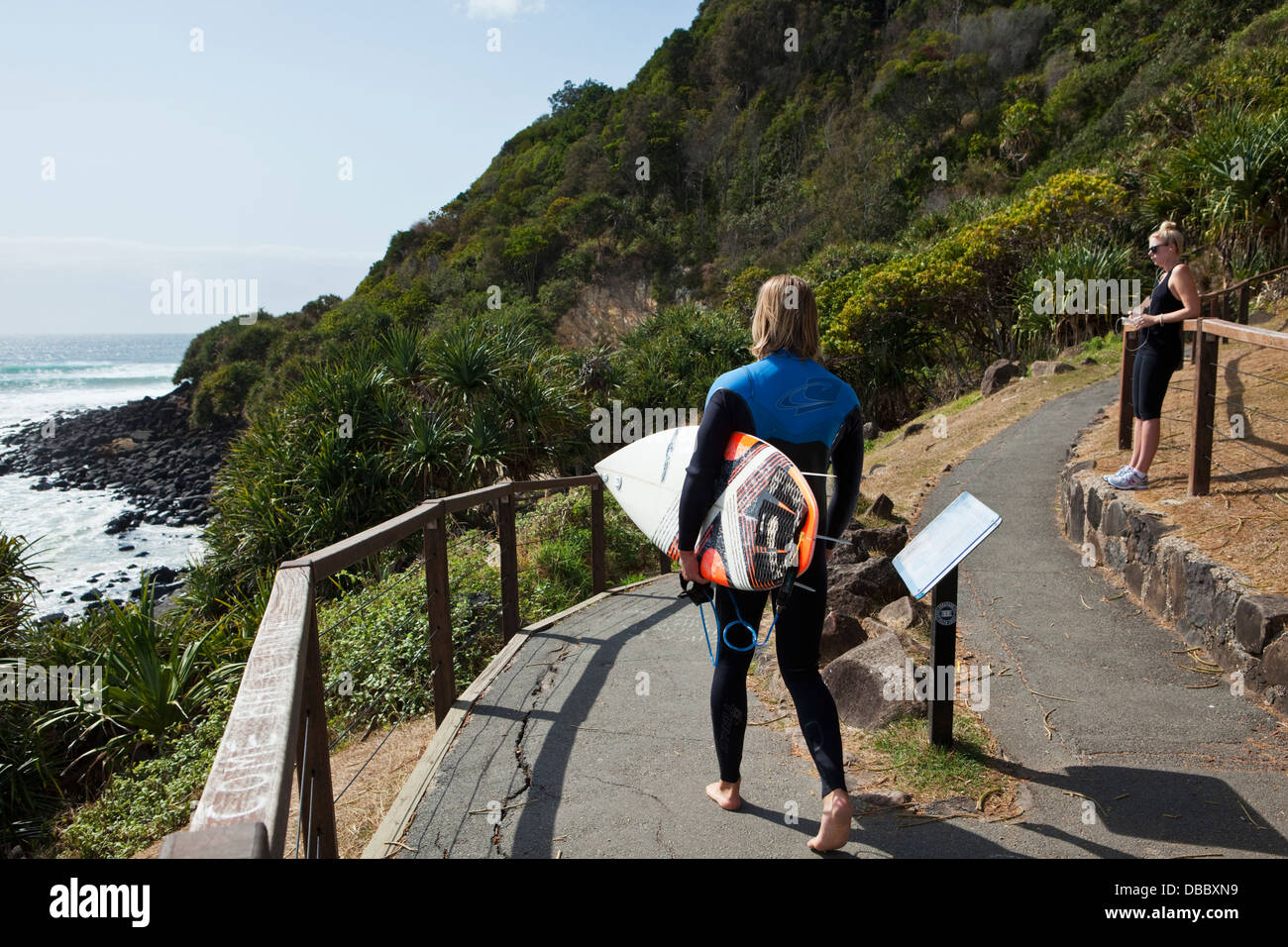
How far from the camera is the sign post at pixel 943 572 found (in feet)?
9.31

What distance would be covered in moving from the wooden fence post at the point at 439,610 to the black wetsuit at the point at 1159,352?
4332mm

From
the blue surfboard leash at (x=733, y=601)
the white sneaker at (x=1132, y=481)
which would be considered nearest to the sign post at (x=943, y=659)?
the blue surfboard leash at (x=733, y=601)

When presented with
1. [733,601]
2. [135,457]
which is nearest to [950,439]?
[733,601]

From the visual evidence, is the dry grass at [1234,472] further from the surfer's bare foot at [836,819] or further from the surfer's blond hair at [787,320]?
the surfer's blond hair at [787,320]

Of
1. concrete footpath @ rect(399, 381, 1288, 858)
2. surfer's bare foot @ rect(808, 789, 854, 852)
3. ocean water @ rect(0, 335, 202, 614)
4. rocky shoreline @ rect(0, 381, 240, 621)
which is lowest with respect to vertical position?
ocean water @ rect(0, 335, 202, 614)

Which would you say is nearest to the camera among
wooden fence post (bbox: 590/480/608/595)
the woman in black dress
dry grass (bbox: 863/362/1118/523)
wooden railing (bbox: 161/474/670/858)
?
wooden railing (bbox: 161/474/670/858)

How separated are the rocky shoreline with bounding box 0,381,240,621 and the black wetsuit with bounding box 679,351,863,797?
19953mm

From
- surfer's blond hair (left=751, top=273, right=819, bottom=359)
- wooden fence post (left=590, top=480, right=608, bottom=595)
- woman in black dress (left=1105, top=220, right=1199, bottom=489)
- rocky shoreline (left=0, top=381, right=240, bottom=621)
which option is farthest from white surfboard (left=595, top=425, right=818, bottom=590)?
rocky shoreline (left=0, top=381, right=240, bottom=621)

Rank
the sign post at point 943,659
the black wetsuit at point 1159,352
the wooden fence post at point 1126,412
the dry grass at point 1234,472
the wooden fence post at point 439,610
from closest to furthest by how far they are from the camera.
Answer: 1. the sign post at point 943,659
2. the wooden fence post at point 439,610
3. the dry grass at point 1234,472
4. the black wetsuit at point 1159,352
5. the wooden fence post at point 1126,412

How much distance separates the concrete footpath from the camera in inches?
109

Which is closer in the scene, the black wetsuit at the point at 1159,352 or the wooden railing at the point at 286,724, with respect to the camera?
the wooden railing at the point at 286,724

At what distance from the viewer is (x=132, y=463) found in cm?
3631

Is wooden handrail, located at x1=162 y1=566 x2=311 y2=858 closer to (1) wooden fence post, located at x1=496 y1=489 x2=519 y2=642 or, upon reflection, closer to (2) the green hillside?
(1) wooden fence post, located at x1=496 y1=489 x2=519 y2=642

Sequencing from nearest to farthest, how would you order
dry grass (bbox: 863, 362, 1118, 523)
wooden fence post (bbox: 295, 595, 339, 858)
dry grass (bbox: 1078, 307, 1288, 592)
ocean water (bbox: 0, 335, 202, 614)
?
wooden fence post (bbox: 295, 595, 339, 858)
dry grass (bbox: 1078, 307, 1288, 592)
dry grass (bbox: 863, 362, 1118, 523)
ocean water (bbox: 0, 335, 202, 614)
